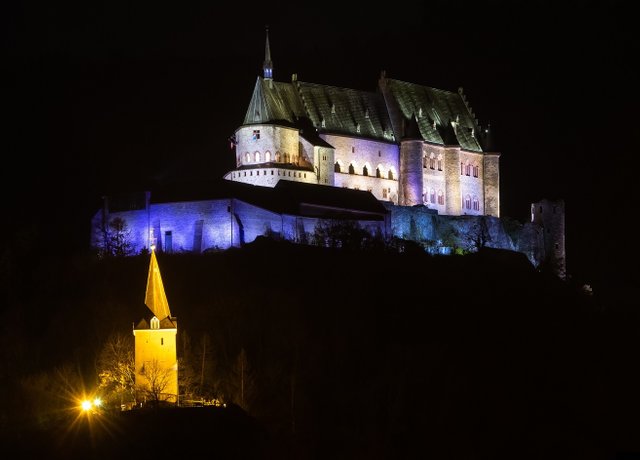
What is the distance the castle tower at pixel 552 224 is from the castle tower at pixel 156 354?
4483cm

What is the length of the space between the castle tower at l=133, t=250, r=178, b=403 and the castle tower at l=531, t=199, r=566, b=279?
147ft

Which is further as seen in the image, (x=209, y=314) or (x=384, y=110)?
(x=384, y=110)

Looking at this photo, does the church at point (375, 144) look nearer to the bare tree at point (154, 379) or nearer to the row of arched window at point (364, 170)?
the row of arched window at point (364, 170)

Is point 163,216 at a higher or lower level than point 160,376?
higher

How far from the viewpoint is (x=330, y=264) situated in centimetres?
8356

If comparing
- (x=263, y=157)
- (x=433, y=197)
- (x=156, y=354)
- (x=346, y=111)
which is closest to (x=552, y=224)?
(x=433, y=197)

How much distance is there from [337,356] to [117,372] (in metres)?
11.1

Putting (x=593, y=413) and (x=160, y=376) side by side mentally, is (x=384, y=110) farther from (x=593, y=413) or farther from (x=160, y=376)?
→ (x=160, y=376)

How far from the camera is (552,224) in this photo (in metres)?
105

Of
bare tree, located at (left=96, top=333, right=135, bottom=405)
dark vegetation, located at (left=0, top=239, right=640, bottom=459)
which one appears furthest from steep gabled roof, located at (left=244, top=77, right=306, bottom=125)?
bare tree, located at (left=96, top=333, right=135, bottom=405)

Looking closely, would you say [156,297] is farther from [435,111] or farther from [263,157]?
[435,111]

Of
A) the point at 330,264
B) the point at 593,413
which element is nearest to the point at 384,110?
the point at 330,264

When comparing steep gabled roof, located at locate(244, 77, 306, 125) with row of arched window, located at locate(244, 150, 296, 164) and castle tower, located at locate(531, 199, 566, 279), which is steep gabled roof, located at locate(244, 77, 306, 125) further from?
castle tower, located at locate(531, 199, 566, 279)

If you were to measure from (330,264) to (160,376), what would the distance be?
2340 cm
